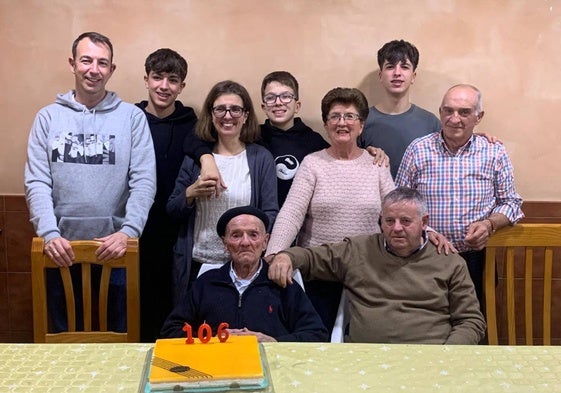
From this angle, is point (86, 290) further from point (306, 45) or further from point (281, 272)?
point (306, 45)

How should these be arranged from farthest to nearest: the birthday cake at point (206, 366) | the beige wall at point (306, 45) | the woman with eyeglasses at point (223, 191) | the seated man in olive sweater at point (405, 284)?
the beige wall at point (306, 45) < the woman with eyeglasses at point (223, 191) < the seated man in olive sweater at point (405, 284) < the birthday cake at point (206, 366)

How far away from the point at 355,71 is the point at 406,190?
1.13 meters

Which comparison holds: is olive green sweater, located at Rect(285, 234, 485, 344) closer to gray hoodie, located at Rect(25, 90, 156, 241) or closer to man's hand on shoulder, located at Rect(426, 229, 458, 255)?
man's hand on shoulder, located at Rect(426, 229, 458, 255)

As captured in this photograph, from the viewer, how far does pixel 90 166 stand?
2.49m

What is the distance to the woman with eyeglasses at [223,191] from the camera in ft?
8.29

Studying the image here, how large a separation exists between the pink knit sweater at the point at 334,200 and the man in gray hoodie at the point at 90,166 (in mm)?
594

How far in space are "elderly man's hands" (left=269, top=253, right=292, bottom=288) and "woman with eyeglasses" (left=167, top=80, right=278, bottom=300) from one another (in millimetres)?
367

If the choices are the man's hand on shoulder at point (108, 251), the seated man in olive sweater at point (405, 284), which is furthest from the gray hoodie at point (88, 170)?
the seated man in olive sweater at point (405, 284)

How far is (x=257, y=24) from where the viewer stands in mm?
3162

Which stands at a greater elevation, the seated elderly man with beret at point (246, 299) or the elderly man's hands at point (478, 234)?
the elderly man's hands at point (478, 234)

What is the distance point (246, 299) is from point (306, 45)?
1552mm

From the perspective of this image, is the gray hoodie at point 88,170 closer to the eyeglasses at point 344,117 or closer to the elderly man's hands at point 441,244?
the eyeglasses at point 344,117

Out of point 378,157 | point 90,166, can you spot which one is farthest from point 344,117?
point 90,166

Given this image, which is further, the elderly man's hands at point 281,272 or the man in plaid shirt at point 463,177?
the man in plaid shirt at point 463,177
